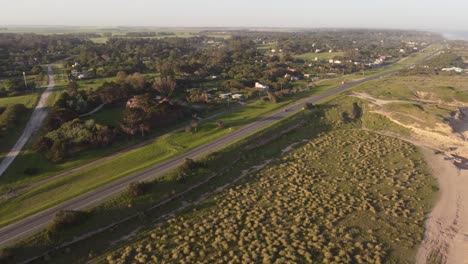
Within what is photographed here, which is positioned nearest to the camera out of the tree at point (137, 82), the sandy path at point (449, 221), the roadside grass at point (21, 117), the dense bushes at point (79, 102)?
the sandy path at point (449, 221)

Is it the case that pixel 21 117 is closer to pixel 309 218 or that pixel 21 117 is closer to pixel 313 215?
pixel 309 218

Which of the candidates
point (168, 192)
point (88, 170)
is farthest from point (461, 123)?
point (88, 170)

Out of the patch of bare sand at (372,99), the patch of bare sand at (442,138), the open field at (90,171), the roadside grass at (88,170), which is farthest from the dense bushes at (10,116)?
the patch of bare sand at (372,99)

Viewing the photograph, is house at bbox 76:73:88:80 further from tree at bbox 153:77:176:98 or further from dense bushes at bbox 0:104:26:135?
dense bushes at bbox 0:104:26:135

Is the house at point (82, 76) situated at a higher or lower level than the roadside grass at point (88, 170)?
higher

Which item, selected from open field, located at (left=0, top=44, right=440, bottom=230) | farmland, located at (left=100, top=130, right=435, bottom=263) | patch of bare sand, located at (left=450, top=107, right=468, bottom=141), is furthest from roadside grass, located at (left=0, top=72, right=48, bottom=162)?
patch of bare sand, located at (left=450, top=107, right=468, bottom=141)

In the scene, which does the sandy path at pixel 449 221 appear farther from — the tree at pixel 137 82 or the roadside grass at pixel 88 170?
the tree at pixel 137 82
